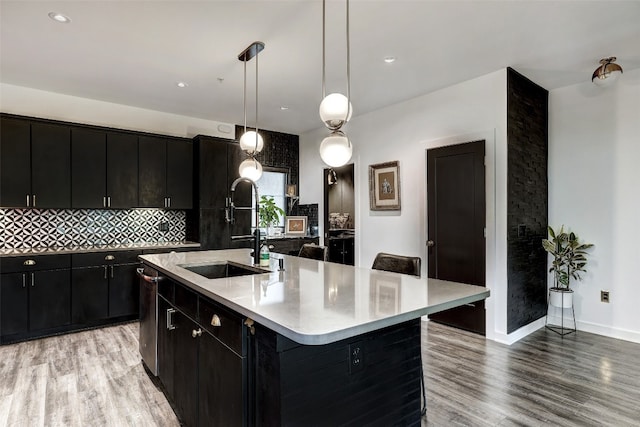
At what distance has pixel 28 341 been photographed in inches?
144

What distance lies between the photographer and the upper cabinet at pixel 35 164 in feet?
12.0

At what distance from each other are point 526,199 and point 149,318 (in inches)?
152

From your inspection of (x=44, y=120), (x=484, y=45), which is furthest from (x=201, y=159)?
(x=484, y=45)

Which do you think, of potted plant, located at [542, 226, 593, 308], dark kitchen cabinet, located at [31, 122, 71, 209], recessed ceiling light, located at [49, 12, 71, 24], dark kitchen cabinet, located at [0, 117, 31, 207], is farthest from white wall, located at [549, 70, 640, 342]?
dark kitchen cabinet, located at [0, 117, 31, 207]

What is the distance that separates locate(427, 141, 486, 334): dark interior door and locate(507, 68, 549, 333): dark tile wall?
0.28 metres

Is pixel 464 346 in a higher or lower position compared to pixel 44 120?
lower

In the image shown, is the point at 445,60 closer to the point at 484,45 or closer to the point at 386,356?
the point at 484,45

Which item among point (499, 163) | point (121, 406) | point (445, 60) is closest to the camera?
point (121, 406)

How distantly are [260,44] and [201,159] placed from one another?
7.58 feet

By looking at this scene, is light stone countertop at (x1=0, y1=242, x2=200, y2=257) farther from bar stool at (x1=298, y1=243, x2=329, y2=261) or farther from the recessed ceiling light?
the recessed ceiling light

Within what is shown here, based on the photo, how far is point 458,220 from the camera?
3.92 m

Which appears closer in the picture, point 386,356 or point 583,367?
point 386,356

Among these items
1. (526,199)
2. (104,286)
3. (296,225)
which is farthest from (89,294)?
(526,199)

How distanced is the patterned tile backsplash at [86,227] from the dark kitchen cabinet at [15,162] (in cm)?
43
